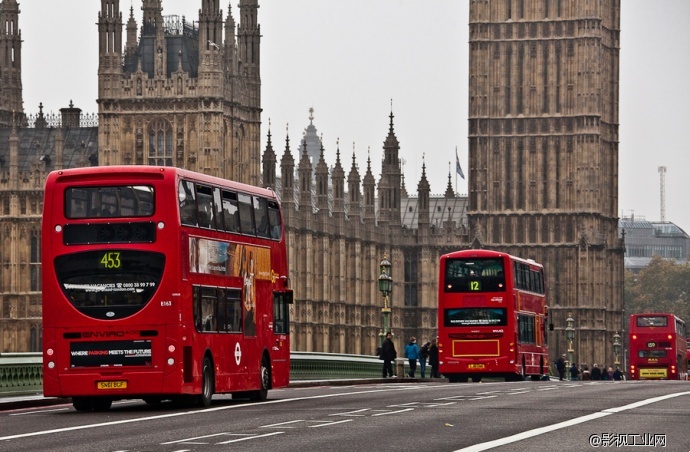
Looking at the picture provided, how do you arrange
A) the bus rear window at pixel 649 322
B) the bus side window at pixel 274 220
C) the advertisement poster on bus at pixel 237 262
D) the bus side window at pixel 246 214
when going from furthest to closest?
1. the bus rear window at pixel 649 322
2. the bus side window at pixel 274 220
3. the bus side window at pixel 246 214
4. the advertisement poster on bus at pixel 237 262

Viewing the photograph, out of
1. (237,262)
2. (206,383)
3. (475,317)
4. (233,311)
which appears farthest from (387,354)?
(206,383)

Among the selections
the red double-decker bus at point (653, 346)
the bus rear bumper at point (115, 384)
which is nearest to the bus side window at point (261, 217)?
the bus rear bumper at point (115, 384)

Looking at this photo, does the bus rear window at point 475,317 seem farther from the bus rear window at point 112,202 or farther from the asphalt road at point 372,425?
the bus rear window at point 112,202

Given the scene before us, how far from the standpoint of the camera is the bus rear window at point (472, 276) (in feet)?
173

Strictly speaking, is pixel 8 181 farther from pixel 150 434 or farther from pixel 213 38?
pixel 150 434

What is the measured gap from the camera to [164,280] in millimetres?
30047

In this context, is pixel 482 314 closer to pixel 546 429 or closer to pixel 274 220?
pixel 274 220

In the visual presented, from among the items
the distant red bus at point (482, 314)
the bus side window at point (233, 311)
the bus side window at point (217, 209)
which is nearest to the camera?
the bus side window at point (217, 209)

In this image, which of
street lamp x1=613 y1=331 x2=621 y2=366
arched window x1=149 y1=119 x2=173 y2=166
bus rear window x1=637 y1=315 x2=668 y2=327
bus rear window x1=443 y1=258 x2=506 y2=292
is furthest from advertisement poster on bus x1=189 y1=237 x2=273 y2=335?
street lamp x1=613 y1=331 x2=621 y2=366

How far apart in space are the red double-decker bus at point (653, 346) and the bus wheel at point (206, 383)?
47827mm

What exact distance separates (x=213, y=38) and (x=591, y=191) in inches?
1297

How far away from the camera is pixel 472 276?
52969 millimetres

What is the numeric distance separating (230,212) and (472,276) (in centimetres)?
2089

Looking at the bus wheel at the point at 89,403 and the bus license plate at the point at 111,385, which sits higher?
the bus license plate at the point at 111,385
